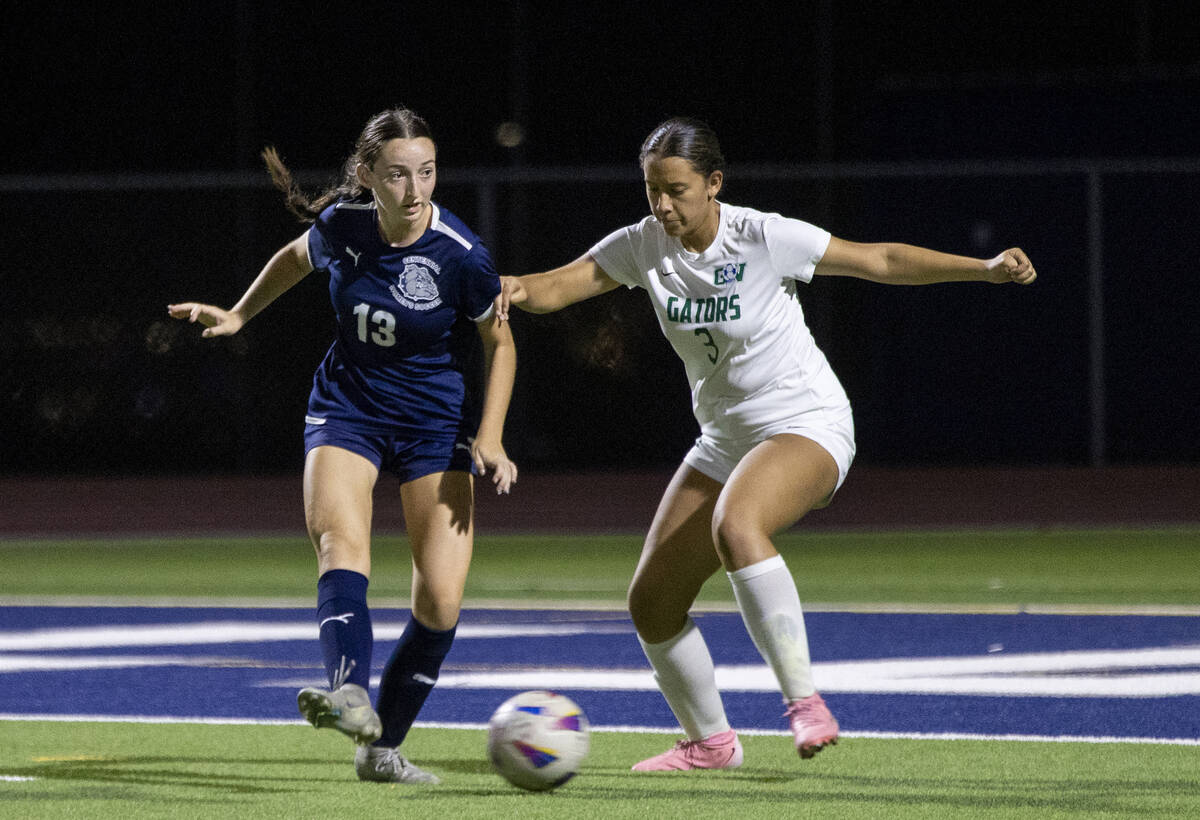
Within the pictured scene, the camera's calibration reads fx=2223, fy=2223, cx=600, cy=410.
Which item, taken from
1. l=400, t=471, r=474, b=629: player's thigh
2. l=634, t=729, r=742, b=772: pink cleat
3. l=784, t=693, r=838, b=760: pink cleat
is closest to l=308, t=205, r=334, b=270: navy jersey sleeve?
l=400, t=471, r=474, b=629: player's thigh

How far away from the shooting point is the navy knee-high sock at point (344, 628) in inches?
257

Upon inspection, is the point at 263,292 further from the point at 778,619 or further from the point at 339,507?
the point at 778,619

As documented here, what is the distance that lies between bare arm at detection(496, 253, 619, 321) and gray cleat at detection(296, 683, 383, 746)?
1411mm

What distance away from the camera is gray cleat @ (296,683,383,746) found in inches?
243

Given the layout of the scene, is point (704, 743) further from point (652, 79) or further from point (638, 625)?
point (652, 79)

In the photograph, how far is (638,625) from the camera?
23.6 feet

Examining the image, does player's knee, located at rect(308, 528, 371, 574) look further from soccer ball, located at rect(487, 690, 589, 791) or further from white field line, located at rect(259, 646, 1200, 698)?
white field line, located at rect(259, 646, 1200, 698)

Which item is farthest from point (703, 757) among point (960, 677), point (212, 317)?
point (960, 677)

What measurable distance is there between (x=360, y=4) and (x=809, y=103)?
4.33 m

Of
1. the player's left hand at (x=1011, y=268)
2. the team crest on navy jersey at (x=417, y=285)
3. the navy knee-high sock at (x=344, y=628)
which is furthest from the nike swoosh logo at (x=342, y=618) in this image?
the player's left hand at (x=1011, y=268)

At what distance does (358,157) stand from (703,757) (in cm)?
226

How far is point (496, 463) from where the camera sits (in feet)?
22.1

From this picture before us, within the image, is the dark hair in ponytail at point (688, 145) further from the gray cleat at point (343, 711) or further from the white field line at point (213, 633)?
the white field line at point (213, 633)

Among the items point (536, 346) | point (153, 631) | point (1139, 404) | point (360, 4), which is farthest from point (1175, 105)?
point (153, 631)
